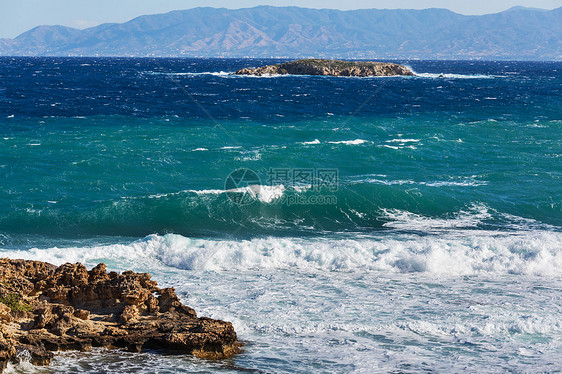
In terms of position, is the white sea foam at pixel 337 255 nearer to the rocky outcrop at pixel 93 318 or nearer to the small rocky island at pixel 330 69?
the rocky outcrop at pixel 93 318

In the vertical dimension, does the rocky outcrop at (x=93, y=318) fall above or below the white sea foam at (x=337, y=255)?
above

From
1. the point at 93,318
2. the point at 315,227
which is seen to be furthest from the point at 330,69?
the point at 93,318

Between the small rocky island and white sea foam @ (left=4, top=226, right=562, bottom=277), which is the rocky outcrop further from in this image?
Result: the small rocky island

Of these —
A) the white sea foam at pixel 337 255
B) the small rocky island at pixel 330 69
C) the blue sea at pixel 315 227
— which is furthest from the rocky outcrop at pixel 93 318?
the small rocky island at pixel 330 69

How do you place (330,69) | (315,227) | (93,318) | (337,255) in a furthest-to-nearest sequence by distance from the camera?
(330,69) < (315,227) < (337,255) < (93,318)

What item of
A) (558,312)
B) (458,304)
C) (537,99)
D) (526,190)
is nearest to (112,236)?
(458,304)

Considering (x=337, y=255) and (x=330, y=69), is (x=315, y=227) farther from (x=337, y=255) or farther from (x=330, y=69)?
(x=330, y=69)

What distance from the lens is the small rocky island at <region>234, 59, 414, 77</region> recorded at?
13800cm

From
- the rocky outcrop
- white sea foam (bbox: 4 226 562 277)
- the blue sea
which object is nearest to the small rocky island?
the blue sea

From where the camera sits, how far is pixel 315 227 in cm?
2603

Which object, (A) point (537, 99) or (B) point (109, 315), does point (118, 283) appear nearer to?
(B) point (109, 315)

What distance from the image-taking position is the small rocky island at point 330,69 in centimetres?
13800

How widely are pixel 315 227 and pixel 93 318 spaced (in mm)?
13665

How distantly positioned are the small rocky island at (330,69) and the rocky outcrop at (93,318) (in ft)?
410
